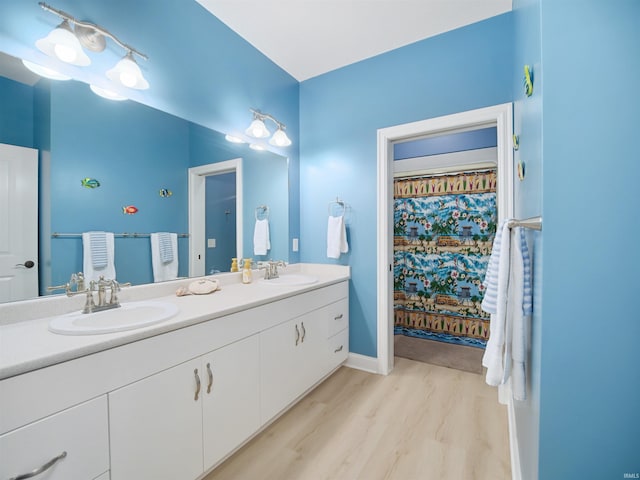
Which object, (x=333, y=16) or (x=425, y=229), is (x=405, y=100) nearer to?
(x=333, y=16)

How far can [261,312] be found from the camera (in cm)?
159

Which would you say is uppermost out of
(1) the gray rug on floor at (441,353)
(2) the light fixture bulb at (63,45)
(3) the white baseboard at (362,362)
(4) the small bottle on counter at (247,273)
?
(2) the light fixture bulb at (63,45)

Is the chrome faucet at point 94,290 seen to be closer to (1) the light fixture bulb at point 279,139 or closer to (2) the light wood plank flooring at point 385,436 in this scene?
(2) the light wood plank flooring at point 385,436

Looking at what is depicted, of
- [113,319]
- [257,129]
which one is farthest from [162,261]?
[257,129]

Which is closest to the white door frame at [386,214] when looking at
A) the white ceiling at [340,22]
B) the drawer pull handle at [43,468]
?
the white ceiling at [340,22]

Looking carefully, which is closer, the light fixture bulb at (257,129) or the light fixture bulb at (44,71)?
the light fixture bulb at (44,71)

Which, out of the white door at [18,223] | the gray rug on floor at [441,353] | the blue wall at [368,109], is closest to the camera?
the white door at [18,223]

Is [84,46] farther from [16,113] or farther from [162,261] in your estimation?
[162,261]

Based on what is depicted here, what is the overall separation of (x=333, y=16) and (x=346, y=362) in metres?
2.75

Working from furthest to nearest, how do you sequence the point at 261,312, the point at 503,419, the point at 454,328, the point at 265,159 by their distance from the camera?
the point at 454,328, the point at 265,159, the point at 503,419, the point at 261,312

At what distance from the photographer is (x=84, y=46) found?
1366mm

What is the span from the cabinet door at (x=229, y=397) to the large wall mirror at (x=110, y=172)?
66cm

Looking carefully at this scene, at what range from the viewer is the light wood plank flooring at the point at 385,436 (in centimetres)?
143

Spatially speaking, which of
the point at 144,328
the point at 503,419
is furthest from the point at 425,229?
the point at 144,328
